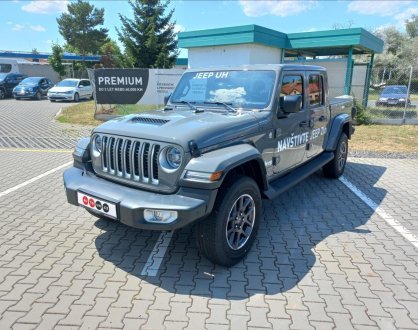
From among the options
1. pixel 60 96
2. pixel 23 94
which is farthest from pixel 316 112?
pixel 23 94

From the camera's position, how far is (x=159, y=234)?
4156mm

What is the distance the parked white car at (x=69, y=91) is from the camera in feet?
71.7

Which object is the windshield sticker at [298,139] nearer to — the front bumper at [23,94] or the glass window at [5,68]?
the front bumper at [23,94]

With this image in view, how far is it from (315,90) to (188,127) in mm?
2808

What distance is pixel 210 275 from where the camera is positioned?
333 centimetres

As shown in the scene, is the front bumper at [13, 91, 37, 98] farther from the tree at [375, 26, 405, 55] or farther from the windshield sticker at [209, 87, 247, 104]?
the tree at [375, 26, 405, 55]

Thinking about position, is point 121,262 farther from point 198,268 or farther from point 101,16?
point 101,16

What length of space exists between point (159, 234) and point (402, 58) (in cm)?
4334

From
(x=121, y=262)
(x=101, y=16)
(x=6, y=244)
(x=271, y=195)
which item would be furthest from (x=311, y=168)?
(x=101, y=16)

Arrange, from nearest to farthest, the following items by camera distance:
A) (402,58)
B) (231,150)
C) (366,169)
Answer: (231,150) → (366,169) → (402,58)

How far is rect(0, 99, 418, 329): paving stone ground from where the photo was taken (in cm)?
274

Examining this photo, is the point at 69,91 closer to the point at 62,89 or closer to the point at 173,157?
the point at 62,89

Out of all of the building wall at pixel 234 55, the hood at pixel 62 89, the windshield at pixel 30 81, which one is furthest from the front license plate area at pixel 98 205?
the windshield at pixel 30 81

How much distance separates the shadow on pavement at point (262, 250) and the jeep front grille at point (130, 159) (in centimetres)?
95
